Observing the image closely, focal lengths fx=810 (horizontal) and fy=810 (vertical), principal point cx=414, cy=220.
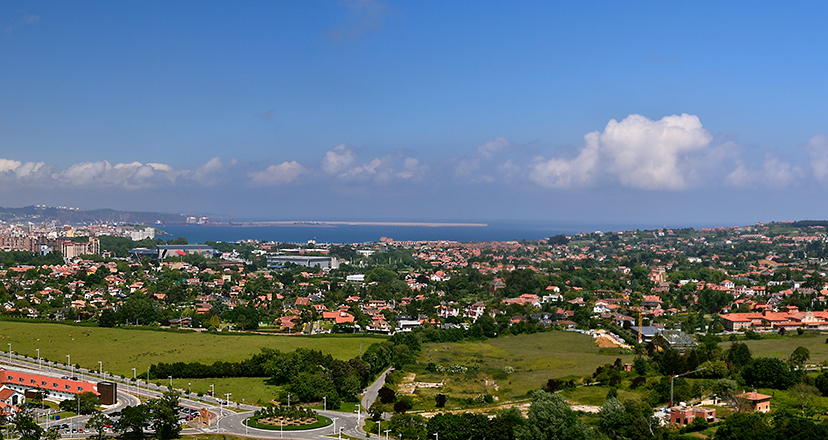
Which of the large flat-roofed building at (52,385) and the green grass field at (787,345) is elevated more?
the green grass field at (787,345)

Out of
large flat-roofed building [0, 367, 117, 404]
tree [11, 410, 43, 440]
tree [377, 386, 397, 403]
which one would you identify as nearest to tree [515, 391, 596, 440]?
tree [377, 386, 397, 403]

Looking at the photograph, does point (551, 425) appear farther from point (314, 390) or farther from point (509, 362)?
point (509, 362)

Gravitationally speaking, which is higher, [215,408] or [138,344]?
[138,344]

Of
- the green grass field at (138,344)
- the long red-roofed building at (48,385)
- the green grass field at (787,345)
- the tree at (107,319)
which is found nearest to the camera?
the long red-roofed building at (48,385)

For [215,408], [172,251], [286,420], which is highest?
[172,251]

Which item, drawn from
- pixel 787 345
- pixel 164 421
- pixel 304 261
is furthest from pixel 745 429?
pixel 304 261

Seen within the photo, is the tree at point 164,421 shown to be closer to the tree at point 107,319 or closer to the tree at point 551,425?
the tree at point 551,425

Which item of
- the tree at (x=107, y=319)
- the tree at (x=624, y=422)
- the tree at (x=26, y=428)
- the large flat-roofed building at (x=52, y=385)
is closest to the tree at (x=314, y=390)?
the large flat-roofed building at (x=52, y=385)
